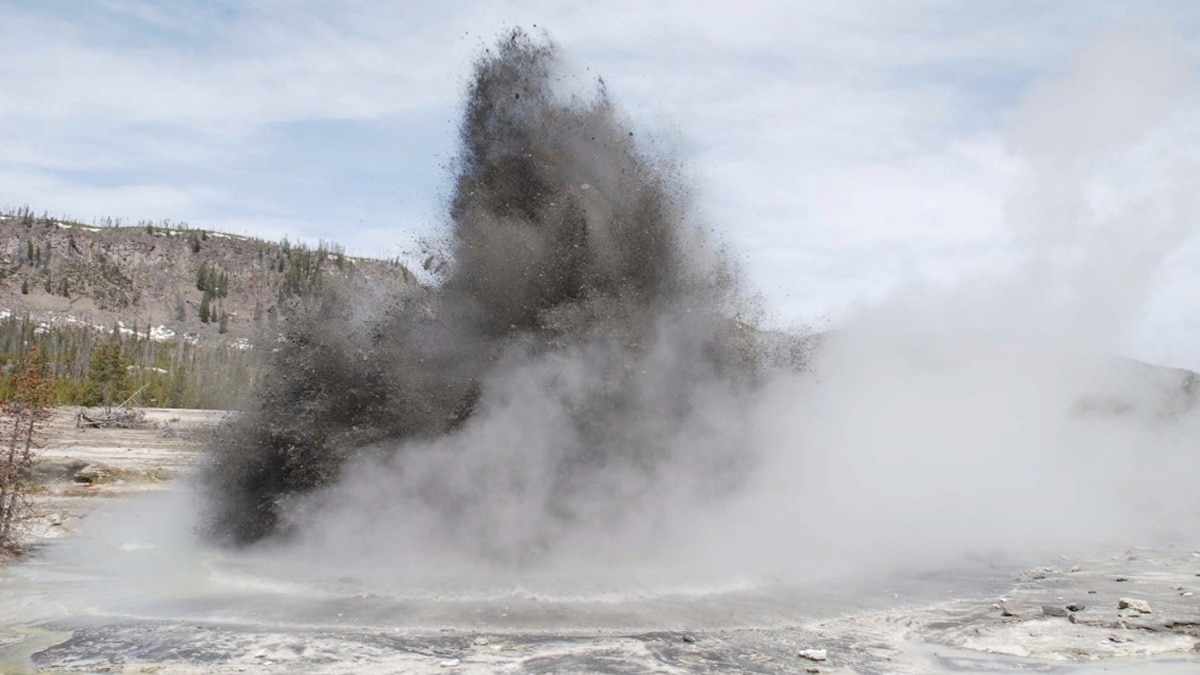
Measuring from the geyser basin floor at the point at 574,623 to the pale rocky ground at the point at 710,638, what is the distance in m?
0.04

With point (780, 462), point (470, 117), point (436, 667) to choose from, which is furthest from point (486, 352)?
Answer: point (436, 667)

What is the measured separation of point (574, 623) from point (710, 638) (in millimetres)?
2153

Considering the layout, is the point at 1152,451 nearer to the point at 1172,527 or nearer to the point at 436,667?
the point at 1172,527

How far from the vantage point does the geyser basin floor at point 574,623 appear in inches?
502

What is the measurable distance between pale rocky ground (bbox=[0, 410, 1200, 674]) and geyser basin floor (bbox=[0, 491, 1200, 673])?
0.04 meters

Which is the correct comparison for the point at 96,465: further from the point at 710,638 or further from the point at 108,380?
the point at 108,380

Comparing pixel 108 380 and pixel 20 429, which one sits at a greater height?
pixel 108 380

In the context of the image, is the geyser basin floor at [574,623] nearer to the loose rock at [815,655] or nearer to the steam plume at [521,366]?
the loose rock at [815,655]

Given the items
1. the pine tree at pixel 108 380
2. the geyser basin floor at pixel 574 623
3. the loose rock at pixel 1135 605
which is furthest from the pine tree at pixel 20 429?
the pine tree at pixel 108 380

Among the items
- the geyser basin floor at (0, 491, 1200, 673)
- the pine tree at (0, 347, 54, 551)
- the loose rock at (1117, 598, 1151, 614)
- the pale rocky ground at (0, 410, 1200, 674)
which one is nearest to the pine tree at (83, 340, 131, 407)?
the pine tree at (0, 347, 54, 551)

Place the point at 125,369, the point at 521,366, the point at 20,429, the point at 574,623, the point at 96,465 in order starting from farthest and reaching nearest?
the point at 125,369, the point at 96,465, the point at 20,429, the point at 521,366, the point at 574,623

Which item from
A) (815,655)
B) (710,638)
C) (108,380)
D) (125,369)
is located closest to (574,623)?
(710,638)

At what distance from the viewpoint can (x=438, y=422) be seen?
2028cm

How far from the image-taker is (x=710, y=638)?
13898 millimetres
